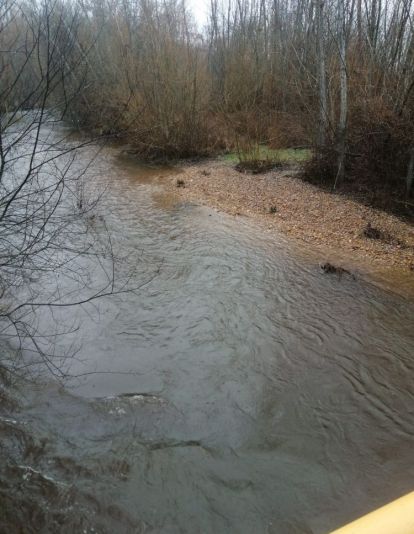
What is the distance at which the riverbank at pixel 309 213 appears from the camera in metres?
7.01

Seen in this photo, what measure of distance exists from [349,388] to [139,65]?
12.5 m

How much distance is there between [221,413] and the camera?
154 inches

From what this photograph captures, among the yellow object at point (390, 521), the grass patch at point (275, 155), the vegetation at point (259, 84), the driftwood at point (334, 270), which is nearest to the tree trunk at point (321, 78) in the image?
the vegetation at point (259, 84)

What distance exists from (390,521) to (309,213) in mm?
7579

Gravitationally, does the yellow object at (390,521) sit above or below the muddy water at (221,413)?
above

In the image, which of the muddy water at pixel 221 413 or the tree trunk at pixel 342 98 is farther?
the tree trunk at pixel 342 98

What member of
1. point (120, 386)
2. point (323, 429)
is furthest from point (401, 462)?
point (120, 386)

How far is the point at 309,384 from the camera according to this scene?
4.25m

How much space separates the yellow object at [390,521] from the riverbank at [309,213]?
5142 mm

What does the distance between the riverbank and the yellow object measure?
5142 millimetres

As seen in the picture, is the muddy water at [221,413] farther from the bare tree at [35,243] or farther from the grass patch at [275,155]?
the grass patch at [275,155]

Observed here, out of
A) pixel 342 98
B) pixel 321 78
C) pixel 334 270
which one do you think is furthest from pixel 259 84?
pixel 334 270

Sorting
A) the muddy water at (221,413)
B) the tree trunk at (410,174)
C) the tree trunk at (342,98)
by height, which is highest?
the tree trunk at (342,98)

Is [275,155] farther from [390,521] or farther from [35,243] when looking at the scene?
[390,521]
